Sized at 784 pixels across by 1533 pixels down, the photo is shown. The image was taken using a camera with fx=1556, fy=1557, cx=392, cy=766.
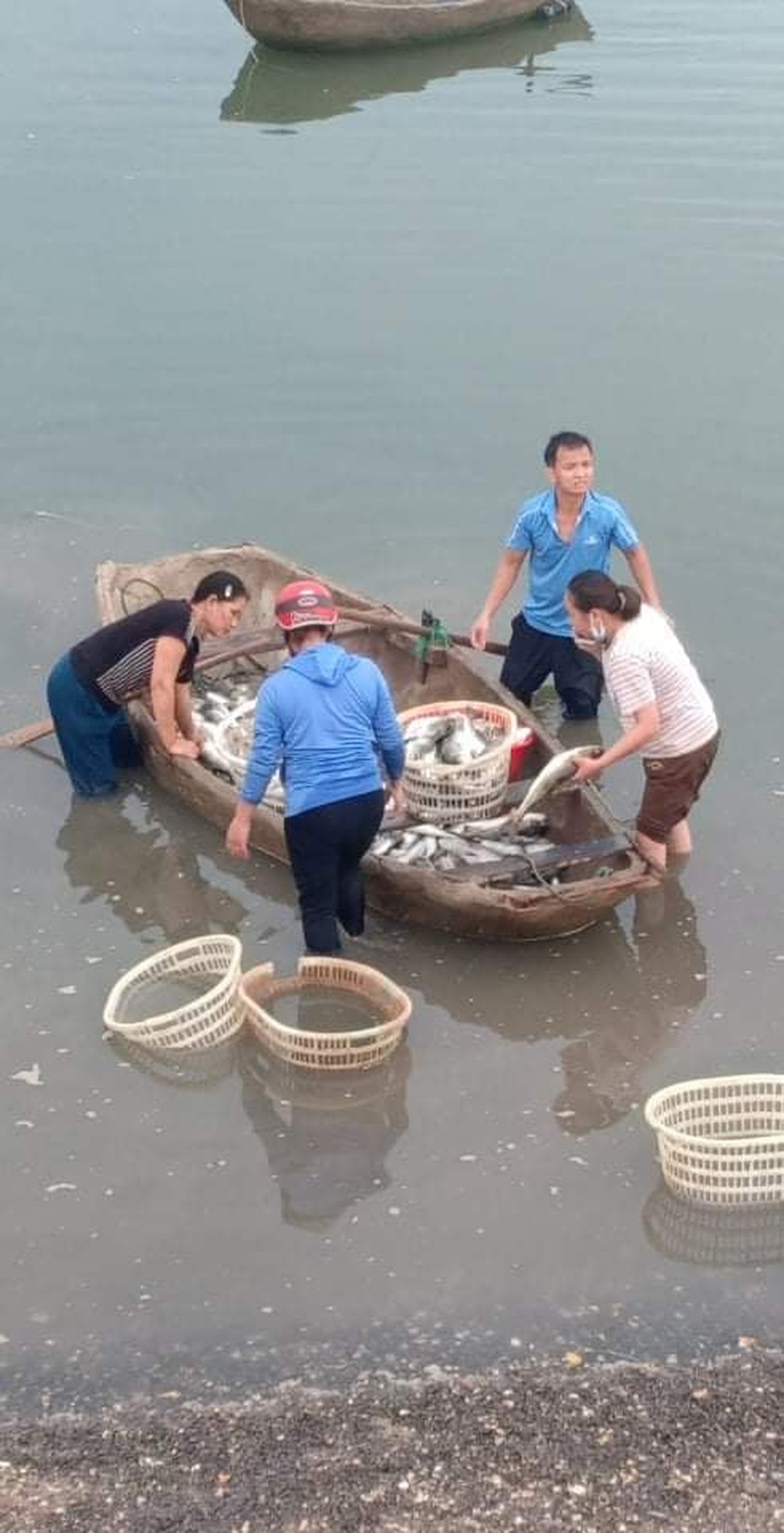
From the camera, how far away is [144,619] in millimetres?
8664

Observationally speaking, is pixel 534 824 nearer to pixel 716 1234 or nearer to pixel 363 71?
pixel 716 1234

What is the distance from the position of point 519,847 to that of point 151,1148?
2.44m

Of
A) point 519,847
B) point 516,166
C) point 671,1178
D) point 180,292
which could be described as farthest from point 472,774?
point 516,166

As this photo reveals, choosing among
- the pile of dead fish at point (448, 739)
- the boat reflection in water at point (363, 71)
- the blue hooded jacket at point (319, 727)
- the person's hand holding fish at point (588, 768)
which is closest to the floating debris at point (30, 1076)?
the blue hooded jacket at point (319, 727)

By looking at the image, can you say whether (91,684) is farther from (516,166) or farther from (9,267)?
(516,166)

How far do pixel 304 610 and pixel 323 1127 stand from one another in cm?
234

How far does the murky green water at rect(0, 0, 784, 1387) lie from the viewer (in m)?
6.30

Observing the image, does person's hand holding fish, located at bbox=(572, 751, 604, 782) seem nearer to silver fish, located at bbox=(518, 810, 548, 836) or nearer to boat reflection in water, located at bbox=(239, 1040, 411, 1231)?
silver fish, located at bbox=(518, 810, 548, 836)

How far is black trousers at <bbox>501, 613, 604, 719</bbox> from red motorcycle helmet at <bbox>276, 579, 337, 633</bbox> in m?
2.57

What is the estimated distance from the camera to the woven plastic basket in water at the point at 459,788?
827cm

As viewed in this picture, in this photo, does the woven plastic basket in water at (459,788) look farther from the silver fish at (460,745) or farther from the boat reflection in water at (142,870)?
the boat reflection in water at (142,870)

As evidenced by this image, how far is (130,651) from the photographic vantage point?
874 cm

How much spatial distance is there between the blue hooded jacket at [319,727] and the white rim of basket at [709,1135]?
6.44 ft

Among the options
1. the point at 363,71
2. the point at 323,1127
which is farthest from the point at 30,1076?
the point at 363,71
